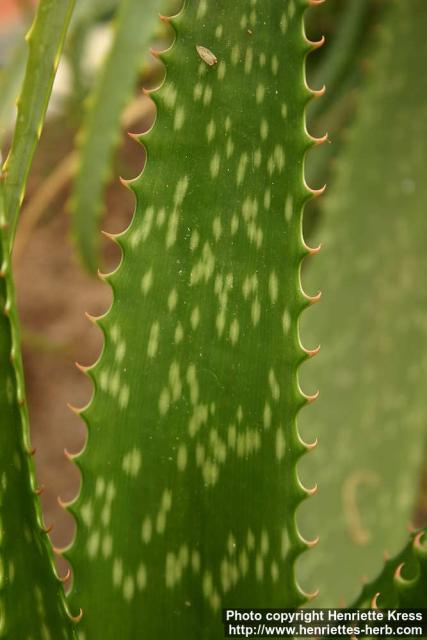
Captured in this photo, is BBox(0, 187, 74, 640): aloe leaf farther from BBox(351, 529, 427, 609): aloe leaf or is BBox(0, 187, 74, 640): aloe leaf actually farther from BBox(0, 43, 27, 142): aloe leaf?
BBox(0, 43, 27, 142): aloe leaf

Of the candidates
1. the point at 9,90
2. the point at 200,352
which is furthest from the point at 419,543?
the point at 9,90

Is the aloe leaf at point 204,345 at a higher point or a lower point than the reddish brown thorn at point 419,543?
higher

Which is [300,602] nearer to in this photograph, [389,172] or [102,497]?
[102,497]

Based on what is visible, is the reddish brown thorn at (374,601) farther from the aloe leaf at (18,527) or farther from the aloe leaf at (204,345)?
the aloe leaf at (18,527)

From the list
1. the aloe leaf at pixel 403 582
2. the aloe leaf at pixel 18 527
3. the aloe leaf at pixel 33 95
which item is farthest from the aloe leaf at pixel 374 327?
the aloe leaf at pixel 33 95

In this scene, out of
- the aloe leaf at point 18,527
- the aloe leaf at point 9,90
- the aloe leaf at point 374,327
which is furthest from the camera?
the aloe leaf at point 9,90

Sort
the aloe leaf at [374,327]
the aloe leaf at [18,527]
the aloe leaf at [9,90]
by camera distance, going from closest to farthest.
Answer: the aloe leaf at [18,527] < the aloe leaf at [374,327] < the aloe leaf at [9,90]

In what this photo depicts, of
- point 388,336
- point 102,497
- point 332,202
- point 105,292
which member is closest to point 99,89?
point 332,202

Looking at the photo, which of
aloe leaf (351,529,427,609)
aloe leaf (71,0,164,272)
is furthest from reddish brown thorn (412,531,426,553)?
aloe leaf (71,0,164,272)
